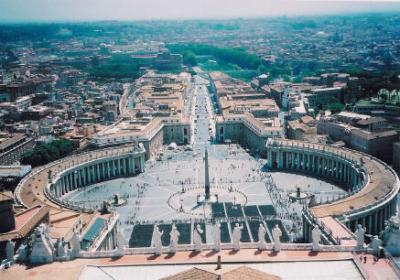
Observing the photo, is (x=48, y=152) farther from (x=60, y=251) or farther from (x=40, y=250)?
(x=40, y=250)

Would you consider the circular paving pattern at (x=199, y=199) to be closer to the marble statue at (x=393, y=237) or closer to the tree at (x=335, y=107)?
the marble statue at (x=393, y=237)

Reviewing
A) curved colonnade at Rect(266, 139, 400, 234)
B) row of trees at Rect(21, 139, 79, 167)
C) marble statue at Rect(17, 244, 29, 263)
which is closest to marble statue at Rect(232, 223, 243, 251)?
curved colonnade at Rect(266, 139, 400, 234)

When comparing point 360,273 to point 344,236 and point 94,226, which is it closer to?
point 344,236

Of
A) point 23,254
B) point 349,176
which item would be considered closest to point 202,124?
point 349,176

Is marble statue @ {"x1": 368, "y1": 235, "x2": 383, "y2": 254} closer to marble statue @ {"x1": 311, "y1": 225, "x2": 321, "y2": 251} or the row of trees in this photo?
marble statue @ {"x1": 311, "y1": 225, "x2": 321, "y2": 251}

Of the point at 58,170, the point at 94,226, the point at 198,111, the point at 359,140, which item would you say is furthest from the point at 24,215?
the point at 198,111
